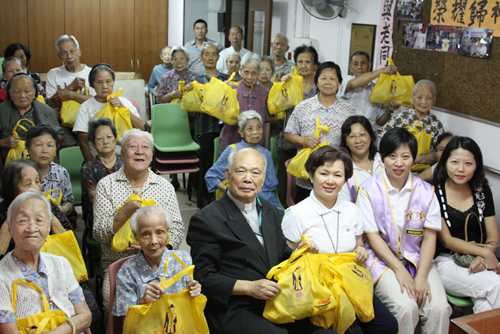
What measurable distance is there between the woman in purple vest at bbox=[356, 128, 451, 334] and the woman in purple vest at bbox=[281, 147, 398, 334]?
191 millimetres

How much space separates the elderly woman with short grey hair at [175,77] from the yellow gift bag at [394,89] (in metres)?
2.12

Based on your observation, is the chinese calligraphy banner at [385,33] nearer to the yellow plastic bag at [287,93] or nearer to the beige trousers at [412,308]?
the yellow plastic bag at [287,93]

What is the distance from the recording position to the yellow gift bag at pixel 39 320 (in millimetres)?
→ 1807

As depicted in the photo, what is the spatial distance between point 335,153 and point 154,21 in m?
7.28

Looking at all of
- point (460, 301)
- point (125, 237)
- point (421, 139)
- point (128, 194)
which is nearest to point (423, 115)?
point (421, 139)

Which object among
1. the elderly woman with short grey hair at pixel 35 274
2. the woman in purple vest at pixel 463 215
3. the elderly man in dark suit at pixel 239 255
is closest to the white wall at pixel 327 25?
the woman in purple vest at pixel 463 215

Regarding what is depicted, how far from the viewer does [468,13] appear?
358cm

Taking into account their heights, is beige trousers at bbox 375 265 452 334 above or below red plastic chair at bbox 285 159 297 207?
below

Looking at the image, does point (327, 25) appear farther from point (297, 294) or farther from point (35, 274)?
point (35, 274)

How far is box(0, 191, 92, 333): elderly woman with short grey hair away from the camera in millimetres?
1859

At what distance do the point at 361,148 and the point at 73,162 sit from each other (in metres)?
2.35

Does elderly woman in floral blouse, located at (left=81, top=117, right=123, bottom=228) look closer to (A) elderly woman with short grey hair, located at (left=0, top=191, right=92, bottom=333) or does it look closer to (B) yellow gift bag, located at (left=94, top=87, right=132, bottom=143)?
(B) yellow gift bag, located at (left=94, top=87, right=132, bottom=143)

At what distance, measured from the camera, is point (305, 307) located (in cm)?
194

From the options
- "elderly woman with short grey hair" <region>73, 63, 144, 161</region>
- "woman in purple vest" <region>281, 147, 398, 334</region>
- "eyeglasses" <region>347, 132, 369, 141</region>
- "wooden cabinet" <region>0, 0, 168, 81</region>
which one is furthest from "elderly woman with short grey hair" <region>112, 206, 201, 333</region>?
"wooden cabinet" <region>0, 0, 168, 81</region>
